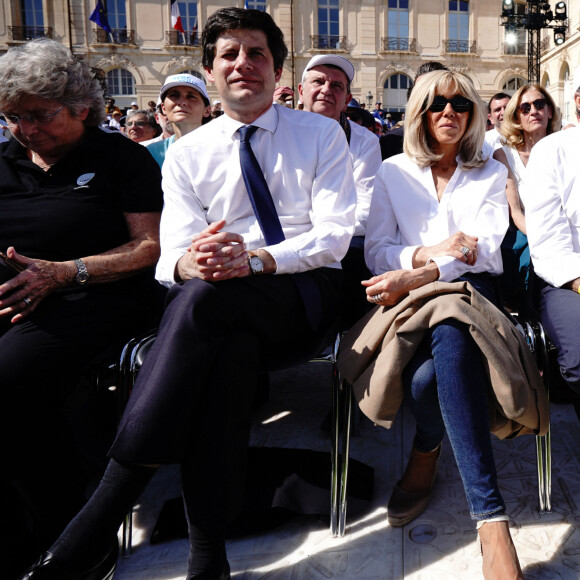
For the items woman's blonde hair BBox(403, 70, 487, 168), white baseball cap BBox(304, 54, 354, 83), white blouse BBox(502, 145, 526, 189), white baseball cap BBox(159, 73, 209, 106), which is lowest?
white blouse BBox(502, 145, 526, 189)

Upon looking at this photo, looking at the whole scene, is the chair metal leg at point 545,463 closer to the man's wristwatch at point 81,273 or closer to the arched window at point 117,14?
the man's wristwatch at point 81,273

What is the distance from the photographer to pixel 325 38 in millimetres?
29391

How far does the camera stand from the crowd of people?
1.66 meters

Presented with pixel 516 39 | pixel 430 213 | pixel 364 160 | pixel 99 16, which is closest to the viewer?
pixel 430 213

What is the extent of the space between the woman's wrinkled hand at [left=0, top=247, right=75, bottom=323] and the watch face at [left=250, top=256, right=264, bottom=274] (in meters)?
0.71

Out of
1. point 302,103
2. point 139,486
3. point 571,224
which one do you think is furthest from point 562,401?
point 302,103

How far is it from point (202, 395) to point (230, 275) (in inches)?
16.4

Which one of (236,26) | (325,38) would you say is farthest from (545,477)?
(325,38)

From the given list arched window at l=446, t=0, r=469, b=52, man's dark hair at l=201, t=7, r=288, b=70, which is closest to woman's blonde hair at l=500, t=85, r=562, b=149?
man's dark hair at l=201, t=7, r=288, b=70

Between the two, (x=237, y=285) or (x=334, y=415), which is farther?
(x=334, y=415)

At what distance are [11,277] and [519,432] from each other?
73.6 inches

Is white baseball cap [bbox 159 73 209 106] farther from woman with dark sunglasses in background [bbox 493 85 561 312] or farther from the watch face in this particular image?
the watch face

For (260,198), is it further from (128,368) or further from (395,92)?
(395,92)

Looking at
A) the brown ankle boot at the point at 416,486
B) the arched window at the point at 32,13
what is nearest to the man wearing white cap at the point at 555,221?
the brown ankle boot at the point at 416,486
